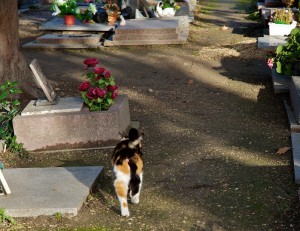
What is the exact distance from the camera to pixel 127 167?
209 inches

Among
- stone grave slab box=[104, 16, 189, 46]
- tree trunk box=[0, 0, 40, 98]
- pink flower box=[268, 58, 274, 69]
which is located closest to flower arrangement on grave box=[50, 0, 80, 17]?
stone grave slab box=[104, 16, 189, 46]

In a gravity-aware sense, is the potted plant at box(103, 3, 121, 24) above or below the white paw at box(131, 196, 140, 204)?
below

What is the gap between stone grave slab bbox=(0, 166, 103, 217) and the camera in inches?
216

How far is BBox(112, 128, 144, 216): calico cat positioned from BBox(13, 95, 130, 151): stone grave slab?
179 centimetres

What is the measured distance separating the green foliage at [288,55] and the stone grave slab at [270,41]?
2.68 m

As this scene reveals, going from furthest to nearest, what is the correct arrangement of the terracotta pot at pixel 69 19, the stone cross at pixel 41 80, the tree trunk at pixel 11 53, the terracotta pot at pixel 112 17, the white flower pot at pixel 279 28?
the terracotta pot at pixel 112 17 → the terracotta pot at pixel 69 19 → the white flower pot at pixel 279 28 → the tree trunk at pixel 11 53 → the stone cross at pixel 41 80

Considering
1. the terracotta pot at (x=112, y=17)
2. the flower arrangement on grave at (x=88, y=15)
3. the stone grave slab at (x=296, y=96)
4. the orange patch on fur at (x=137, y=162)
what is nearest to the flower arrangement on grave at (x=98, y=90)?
the orange patch on fur at (x=137, y=162)

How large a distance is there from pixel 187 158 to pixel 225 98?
2.81 meters

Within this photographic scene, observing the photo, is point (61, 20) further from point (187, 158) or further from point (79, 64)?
point (187, 158)

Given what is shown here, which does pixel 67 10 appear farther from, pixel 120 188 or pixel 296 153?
pixel 120 188

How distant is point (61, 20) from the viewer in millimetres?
16234

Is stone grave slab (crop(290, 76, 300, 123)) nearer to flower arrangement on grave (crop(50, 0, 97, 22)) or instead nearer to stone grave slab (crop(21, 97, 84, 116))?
stone grave slab (crop(21, 97, 84, 116))

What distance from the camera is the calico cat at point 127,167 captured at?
209 inches

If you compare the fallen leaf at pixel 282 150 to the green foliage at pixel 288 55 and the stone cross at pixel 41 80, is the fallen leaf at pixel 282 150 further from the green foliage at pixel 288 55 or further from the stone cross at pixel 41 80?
the green foliage at pixel 288 55
